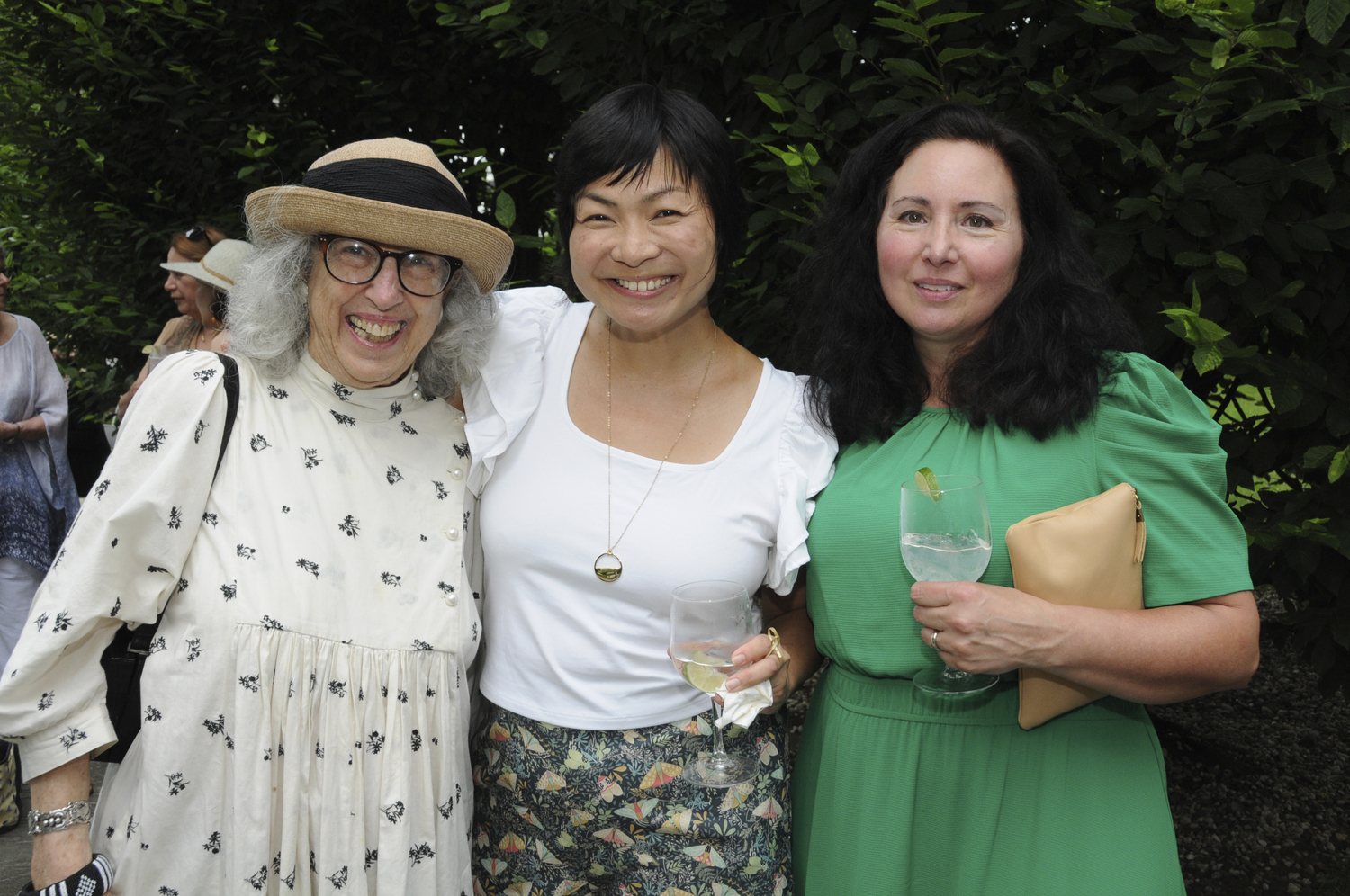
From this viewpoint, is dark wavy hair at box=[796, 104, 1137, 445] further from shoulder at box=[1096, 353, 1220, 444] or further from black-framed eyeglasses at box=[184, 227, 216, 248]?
Result: black-framed eyeglasses at box=[184, 227, 216, 248]

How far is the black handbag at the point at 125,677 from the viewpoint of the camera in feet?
6.31

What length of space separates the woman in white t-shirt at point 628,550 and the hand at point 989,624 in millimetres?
374

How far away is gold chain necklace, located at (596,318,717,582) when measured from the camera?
84.0 inches

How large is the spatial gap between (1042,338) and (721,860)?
1265 millimetres

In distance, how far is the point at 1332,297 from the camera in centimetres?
261

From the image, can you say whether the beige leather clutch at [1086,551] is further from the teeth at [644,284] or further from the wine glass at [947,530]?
the teeth at [644,284]

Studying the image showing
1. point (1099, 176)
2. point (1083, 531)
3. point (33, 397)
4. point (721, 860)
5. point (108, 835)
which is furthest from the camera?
point (33, 397)

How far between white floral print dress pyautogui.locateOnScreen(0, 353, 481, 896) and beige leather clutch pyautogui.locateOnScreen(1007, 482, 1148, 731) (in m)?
1.15

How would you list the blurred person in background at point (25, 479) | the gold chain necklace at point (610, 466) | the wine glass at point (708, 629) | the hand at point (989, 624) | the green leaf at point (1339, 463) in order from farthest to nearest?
the blurred person in background at point (25, 479), the green leaf at point (1339, 463), the gold chain necklace at point (610, 466), the wine glass at point (708, 629), the hand at point (989, 624)

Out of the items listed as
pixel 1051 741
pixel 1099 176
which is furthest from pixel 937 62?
pixel 1051 741

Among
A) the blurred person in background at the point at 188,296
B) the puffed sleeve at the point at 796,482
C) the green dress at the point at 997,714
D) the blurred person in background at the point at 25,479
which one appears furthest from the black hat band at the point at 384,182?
the blurred person in background at the point at 188,296

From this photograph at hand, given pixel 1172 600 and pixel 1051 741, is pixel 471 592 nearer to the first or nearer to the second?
pixel 1051 741

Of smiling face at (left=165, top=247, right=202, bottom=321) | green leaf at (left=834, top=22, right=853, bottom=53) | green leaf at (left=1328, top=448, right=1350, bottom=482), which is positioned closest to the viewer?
green leaf at (left=1328, top=448, right=1350, bottom=482)

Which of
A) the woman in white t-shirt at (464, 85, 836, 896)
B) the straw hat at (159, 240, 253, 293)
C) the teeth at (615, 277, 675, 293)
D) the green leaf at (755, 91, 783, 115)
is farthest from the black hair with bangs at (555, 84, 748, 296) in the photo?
the straw hat at (159, 240, 253, 293)
